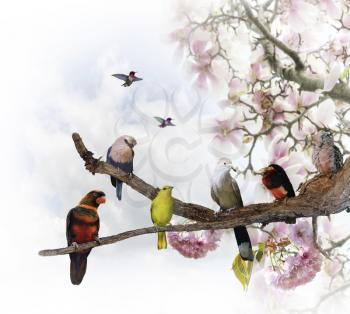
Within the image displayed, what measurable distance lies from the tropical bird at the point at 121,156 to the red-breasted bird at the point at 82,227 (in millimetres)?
23

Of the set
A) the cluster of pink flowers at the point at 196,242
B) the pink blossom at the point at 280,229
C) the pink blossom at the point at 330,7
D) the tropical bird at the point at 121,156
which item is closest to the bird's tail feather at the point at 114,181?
the tropical bird at the point at 121,156

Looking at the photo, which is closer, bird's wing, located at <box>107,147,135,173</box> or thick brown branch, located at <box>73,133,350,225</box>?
thick brown branch, located at <box>73,133,350,225</box>

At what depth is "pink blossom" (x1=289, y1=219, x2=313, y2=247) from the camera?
2.21ft

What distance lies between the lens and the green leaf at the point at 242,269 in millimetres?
686

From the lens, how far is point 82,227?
66 centimetres

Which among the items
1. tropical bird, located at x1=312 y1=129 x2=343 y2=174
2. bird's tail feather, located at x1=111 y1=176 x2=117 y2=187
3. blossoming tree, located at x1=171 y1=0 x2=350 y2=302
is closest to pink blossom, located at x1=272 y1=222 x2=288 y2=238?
blossoming tree, located at x1=171 y1=0 x2=350 y2=302

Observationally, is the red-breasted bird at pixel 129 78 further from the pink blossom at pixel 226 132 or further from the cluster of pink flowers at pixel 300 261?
the cluster of pink flowers at pixel 300 261

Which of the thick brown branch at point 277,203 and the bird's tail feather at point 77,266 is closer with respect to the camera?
the thick brown branch at point 277,203

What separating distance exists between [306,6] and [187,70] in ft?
0.55

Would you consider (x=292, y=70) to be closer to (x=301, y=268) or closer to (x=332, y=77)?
(x=332, y=77)

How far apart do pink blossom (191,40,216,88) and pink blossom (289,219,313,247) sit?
0.21 meters

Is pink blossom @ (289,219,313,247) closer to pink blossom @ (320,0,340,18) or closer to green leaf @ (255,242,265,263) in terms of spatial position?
green leaf @ (255,242,265,263)

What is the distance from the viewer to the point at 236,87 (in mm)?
690

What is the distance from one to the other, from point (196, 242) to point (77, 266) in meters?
0.15
